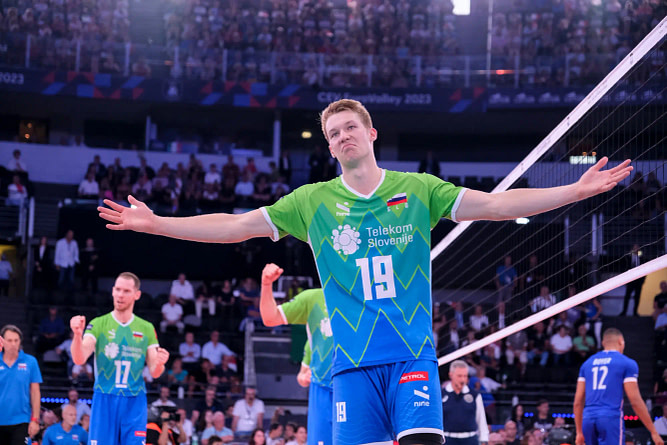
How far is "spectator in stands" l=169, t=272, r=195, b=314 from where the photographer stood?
23.6 meters

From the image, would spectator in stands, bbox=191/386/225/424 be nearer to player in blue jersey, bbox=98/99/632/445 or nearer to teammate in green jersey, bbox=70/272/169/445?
teammate in green jersey, bbox=70/272/169/445

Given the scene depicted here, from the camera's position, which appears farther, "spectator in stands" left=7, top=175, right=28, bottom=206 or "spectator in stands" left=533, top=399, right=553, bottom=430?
"spectator in stands" left=7, top=175, right=28, bottom=206

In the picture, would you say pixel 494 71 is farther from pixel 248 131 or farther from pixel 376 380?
pixel 376 380

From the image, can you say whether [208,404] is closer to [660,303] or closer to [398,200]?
[660,303]

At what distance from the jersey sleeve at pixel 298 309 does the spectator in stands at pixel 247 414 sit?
28.2 feet

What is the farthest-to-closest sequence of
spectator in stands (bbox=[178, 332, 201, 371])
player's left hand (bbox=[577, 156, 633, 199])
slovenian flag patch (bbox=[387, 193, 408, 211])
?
spectator in stands (bbox=[178, 332, 201, 371]), slovenian flag patch (bbox=[387, 193, 408, 211]), player's left hand (bbox=[577, 156, 633, 199])

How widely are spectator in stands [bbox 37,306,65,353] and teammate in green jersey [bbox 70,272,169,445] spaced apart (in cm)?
1245

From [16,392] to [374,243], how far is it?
868 centimetres

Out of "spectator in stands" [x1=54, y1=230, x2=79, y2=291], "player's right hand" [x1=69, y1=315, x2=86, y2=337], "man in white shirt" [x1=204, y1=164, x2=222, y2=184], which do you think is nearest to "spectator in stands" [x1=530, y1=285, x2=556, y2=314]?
"player's right hand" [x1=69, y1=315, x2=86, y2=337]

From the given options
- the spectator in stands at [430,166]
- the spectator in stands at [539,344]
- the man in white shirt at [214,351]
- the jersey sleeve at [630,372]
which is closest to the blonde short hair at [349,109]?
the jersey sleeve at [630,372]

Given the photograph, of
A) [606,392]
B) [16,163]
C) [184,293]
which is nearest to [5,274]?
[16,163]

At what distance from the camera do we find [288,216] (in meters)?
5.11

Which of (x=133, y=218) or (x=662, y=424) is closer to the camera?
(x=133, y=218)

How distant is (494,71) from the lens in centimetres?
2848
